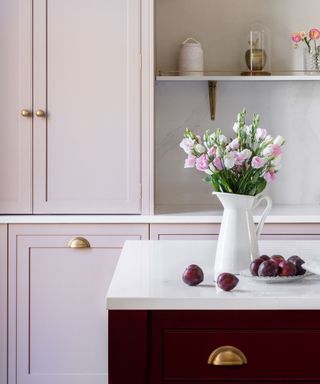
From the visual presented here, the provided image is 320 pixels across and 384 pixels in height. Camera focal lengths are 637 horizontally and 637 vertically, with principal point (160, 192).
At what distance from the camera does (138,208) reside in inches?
118

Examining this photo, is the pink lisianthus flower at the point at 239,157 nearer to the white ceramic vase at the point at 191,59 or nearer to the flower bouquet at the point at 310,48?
the white ceramic vase at the point at 191,59

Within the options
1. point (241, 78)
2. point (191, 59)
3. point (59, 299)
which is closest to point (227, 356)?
point (59, 299)

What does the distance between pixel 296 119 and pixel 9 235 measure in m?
1.70

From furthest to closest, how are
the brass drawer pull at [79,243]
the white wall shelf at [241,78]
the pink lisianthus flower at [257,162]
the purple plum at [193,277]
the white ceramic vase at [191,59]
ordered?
the white ceramic vase at [191,59], the white wall shelf at [241,78], the brass drawer pull at [79,243], the pink lisianthus flower at [257,162], the purple plum at [193,277]

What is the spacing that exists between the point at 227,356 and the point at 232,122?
90.9 inches

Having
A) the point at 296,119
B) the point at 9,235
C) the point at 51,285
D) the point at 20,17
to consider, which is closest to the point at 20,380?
the point at 51,285

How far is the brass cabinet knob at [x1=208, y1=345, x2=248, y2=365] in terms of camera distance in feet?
4.53

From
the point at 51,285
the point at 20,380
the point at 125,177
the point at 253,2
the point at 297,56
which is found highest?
the point at 253,2

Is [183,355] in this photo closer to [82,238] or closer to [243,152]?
[243,152]

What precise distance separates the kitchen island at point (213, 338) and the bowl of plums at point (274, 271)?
0.13m

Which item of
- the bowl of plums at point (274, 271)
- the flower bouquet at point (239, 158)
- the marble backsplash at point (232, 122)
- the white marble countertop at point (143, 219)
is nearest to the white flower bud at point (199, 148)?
the flower bouquet at point (239, 158)

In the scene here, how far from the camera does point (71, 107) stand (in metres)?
2.98

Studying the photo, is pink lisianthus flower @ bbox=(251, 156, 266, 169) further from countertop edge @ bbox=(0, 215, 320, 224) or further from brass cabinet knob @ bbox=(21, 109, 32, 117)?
brass cabinet knob @ bbox=(21, 109, 32, 117)

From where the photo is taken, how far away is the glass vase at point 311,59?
339 cm
